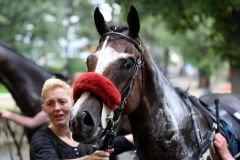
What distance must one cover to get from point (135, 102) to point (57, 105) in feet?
2.40

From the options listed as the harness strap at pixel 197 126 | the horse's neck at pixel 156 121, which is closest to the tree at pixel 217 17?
the harness strap at pixel 197 126

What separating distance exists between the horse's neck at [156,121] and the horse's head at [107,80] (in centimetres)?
12

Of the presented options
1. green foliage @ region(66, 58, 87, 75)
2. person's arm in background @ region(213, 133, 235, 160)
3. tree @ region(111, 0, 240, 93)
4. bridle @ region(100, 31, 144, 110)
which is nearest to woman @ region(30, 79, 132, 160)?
bridle @ region(100, 31, 144, 110)

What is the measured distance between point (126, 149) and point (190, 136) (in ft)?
2.27

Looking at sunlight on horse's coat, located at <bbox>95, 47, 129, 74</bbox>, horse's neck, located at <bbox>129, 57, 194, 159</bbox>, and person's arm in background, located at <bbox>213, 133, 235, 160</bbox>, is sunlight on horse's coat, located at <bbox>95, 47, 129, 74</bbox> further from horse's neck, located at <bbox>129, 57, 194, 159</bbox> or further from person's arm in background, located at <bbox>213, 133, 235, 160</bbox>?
person's arm in background, located at <bbox>213, 133, 235, 160</bbox>

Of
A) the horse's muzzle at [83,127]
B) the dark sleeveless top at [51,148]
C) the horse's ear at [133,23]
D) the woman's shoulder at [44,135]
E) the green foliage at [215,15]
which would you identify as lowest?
the dark sleeveless top at [51,148]

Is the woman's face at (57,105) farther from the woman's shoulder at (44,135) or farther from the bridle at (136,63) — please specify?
the bridle at (136,63)

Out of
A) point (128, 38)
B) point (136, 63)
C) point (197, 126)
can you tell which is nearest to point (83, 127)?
point (136, 63)

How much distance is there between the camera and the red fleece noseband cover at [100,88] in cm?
258

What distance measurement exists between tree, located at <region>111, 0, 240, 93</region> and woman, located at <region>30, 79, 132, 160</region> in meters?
3.59

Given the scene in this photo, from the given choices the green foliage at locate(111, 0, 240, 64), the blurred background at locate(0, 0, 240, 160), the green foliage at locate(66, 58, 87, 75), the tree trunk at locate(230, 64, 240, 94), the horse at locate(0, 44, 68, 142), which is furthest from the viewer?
the green foliage at locate(66, 58, 87, 75)

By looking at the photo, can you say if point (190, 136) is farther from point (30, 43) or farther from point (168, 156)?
point (30, 43)

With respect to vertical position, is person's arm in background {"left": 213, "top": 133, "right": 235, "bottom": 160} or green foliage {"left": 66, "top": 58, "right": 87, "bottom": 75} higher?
green foliage {"left": 66, "top": 58, "right": 87, "bottom": 75}

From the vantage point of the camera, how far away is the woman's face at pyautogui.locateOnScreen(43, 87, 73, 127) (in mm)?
3328
